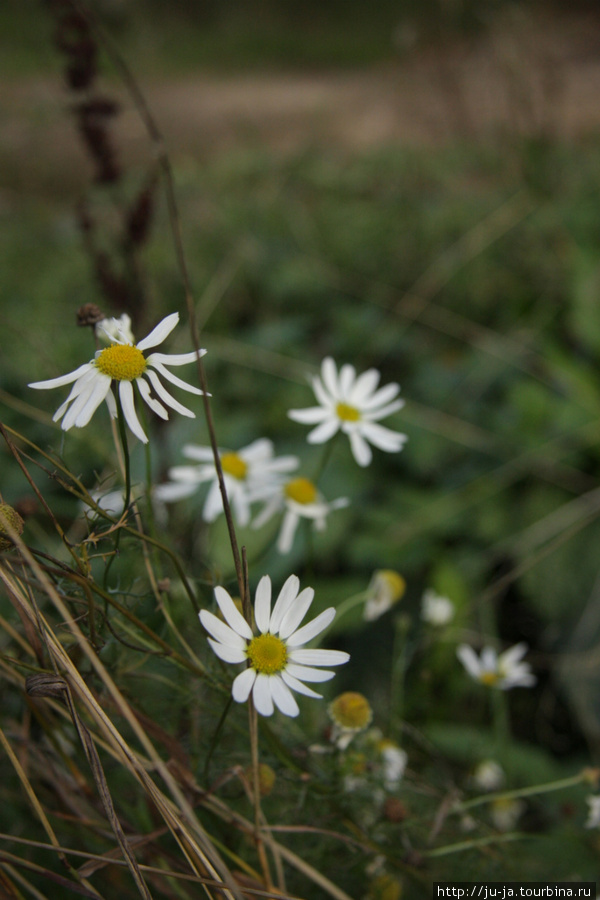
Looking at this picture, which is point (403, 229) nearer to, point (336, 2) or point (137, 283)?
point (137, 283)

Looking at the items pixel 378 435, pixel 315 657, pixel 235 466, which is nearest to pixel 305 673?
pixel 315 657

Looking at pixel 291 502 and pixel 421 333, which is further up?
pixel 421 333

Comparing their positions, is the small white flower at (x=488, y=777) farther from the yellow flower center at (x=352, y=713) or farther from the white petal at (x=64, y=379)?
the white petal at (x=64, y=379)

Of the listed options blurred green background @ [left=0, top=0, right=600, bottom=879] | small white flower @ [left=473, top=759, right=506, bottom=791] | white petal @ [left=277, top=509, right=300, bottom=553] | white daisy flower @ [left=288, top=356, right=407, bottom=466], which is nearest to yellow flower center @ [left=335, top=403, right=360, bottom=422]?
white daisy flower @ [left=288, top=356, right=407, bottom=466]

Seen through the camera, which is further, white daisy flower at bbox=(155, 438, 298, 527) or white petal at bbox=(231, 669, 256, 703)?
white daisy flower at bbox=(155, 438, 298, 527)

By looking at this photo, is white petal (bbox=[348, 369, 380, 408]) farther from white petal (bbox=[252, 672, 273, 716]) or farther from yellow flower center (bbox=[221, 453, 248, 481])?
white petal (bbox=[252, 672, 273, 716])

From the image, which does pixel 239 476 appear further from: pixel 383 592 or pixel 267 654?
pixel 267 654

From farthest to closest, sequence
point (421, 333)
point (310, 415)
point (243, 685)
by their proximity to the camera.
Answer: point (421, 333) → point (310, 415) → point (243, 685)
